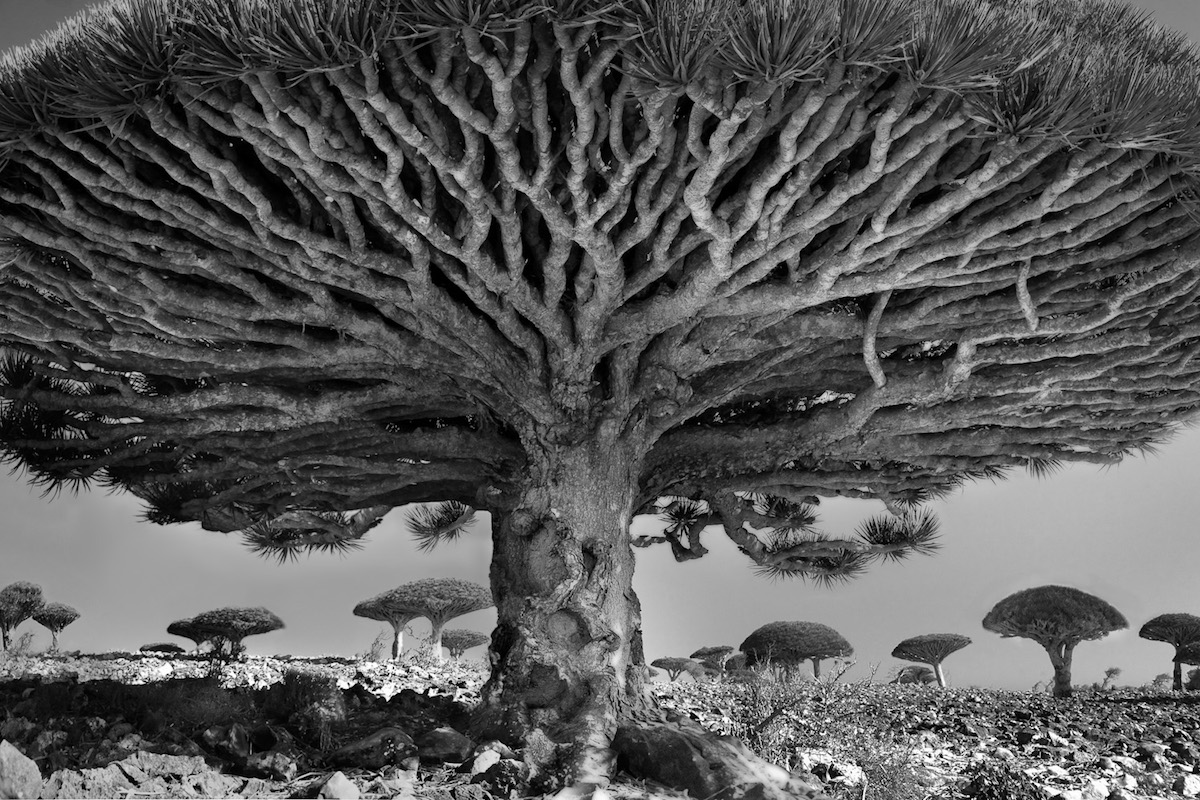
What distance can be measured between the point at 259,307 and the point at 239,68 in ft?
6.18

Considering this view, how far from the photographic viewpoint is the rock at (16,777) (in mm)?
3795

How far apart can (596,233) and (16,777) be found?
3617 millimetres

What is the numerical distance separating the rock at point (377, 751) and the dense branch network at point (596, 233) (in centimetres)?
223

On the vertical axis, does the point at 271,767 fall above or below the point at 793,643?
below

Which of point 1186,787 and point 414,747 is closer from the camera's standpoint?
point 414,747

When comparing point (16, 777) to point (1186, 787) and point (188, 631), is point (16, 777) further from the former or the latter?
point (188, 631)

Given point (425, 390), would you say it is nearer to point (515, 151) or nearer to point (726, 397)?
point (726, 397)

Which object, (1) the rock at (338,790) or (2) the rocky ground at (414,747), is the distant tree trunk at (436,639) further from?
(1) the rock at (338,790)

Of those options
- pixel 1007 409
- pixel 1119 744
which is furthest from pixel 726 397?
pixel 1119 744

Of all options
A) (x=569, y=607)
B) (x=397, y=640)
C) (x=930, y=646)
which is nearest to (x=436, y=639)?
(x=397, y=640)

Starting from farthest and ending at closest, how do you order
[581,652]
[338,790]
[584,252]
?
[581,652], [584,252], [338,790]

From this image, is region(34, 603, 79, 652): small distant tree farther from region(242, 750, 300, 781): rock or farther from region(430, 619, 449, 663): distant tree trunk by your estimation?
region(242, 750, 300, 781): rock

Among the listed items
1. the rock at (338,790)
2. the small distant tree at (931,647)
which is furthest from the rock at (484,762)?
the small distant tree at (931,647)

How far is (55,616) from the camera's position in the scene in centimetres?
2069
